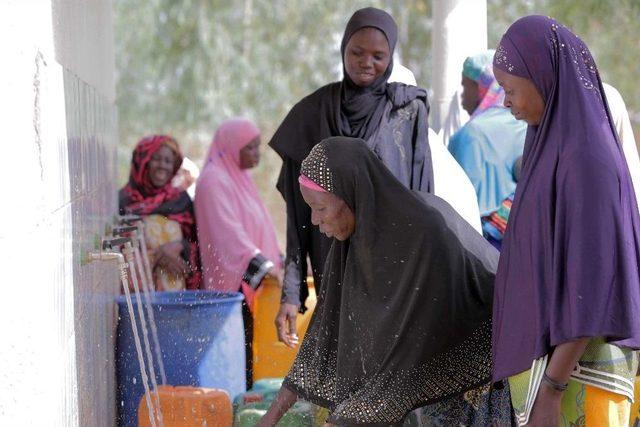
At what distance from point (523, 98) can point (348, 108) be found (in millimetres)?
1604

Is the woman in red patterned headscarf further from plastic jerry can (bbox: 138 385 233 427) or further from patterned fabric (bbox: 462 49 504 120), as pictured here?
patterned fabric (bbox: 462 49 504 120)

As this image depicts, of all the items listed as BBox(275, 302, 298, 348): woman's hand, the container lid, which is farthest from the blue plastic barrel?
BBox(275, 302, 298, 348): woman's hand

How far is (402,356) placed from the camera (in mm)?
3150

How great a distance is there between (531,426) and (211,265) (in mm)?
3974

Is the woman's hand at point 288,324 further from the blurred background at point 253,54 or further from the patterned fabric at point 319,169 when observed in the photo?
the blurred background at point 253,54

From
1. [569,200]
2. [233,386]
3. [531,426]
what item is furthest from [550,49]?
[233,386]

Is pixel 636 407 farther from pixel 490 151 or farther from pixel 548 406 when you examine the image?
pixel 490 151

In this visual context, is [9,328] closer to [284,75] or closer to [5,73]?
[5,73]

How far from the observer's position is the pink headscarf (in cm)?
635

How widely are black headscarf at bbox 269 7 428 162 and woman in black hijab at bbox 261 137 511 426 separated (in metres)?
1.02

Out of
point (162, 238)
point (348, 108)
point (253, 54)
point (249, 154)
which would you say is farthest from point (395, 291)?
point (253, 54)

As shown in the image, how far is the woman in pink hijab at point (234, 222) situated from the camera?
20.5 feet

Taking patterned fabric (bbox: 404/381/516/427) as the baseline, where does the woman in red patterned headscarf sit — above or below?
above

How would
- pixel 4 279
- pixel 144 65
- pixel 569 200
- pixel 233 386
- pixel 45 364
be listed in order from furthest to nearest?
1. pixel 144 65
2. pixel 233 386
3. pixel 569 200
4. pixel 45 364
5. pixel 4 279
